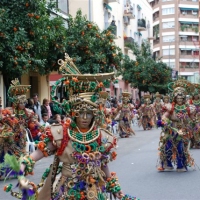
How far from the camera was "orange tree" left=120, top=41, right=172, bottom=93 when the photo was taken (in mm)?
42688

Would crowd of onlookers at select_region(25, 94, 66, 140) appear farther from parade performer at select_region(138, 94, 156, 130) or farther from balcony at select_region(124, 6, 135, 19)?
balcony at select_region(124, 6, 135, 19)

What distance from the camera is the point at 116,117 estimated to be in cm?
2264

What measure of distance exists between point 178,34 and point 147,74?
41441 millimetres

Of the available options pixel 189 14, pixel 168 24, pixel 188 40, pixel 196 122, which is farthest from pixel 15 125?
pixel 189 14

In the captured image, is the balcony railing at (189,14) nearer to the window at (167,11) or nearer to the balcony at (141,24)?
the window at (167,11)

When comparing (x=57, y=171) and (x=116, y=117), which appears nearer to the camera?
(x=57, y=171)

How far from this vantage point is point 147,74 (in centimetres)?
4281

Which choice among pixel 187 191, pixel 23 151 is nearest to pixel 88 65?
pixel 23 151

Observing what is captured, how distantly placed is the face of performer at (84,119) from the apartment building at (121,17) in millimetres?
24777

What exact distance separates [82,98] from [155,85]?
123 feet

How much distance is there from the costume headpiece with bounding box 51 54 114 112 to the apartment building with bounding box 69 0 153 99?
24.7 metres

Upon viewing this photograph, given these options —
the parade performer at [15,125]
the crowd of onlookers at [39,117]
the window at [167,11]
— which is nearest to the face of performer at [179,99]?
the crowd of onlookers at [39,117]

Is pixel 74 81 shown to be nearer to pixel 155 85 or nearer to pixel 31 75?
pixel 31 75

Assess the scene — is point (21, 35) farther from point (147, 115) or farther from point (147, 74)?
point (147, 74)
